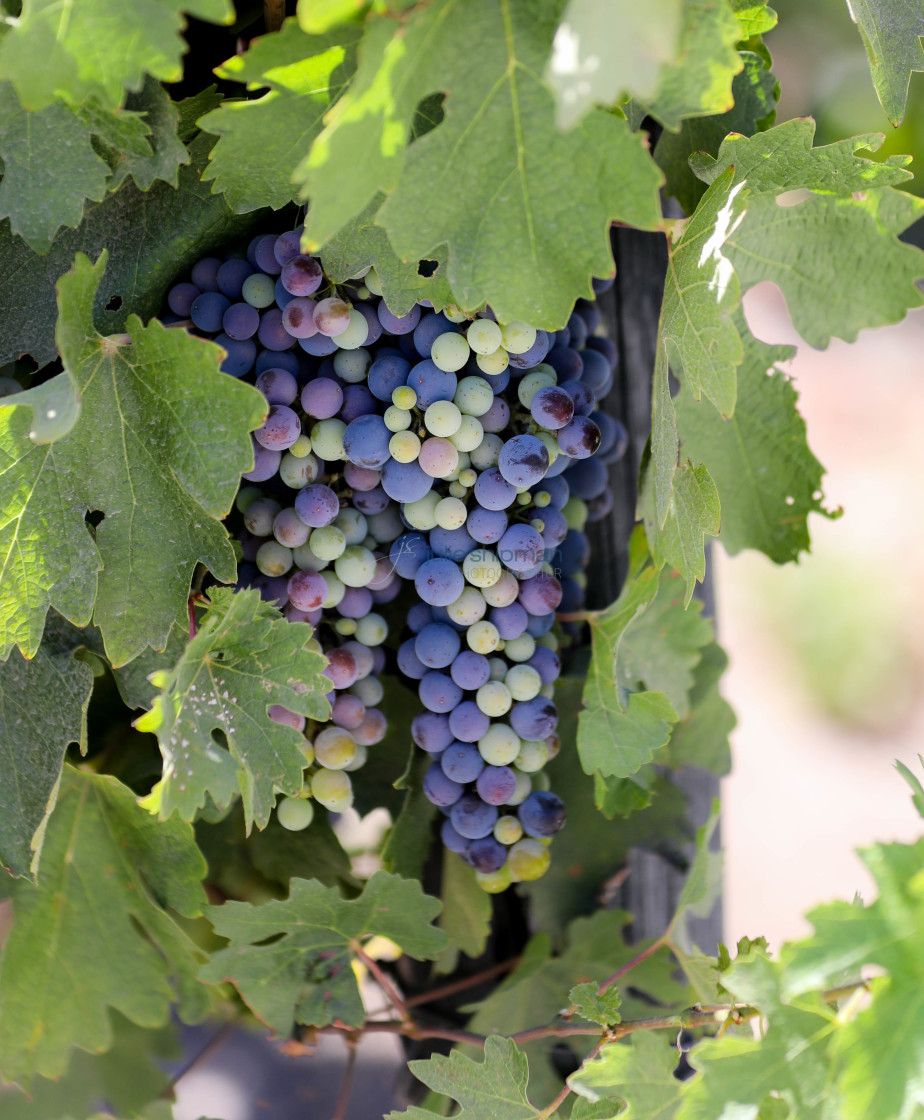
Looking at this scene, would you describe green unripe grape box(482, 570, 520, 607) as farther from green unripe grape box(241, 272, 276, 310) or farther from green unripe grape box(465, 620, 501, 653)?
green unripe grape box(241, 272, 276, 310)

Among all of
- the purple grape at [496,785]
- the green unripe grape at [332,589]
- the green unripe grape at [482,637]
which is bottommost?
the purple grape at [496,785]

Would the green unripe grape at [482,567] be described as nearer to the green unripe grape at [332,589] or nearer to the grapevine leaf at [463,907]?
the green unripe grape at [332,589]

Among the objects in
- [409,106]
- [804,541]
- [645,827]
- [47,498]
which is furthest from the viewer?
[645,827]

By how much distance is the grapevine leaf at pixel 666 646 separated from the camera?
742mm

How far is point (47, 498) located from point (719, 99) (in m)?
0.40

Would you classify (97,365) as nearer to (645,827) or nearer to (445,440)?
(445,440)

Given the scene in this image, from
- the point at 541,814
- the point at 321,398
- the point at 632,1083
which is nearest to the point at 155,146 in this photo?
the point at 321,398

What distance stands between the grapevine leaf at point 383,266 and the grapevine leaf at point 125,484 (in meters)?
0.09

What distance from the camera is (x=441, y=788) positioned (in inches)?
25.5

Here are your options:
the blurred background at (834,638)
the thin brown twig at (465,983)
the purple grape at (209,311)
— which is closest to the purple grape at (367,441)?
the purple grape at (209,311)

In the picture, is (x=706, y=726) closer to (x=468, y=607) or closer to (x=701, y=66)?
(x=468, y=607)

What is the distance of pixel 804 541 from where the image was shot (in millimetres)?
695

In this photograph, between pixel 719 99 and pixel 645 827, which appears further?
pixel 645 827

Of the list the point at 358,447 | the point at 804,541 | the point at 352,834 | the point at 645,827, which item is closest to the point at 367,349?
the point at 358,447
